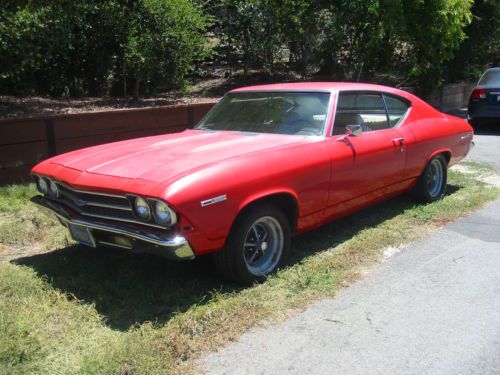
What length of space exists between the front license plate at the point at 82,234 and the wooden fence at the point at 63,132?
3.26 m

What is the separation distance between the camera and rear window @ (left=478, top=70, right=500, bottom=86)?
1245 centimetres

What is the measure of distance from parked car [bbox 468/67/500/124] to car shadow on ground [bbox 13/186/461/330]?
849 cm

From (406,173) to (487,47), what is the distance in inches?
558

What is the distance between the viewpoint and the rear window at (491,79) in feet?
40.9

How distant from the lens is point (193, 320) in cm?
348

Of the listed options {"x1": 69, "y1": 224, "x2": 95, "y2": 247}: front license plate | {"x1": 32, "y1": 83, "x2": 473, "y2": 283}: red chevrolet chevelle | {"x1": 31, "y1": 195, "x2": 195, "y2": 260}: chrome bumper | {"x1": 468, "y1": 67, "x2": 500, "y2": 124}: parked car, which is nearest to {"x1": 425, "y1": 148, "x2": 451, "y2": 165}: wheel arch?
{"x1": 32, "y1": 83, "x2": 473, "y2": 283}: red chevrolet chevelle

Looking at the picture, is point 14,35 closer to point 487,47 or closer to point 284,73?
point 284,73

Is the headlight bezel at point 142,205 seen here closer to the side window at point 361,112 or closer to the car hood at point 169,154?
the car hood at point 169,154

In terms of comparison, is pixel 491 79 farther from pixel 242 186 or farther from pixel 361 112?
pixel 242 186

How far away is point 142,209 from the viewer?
357 cm

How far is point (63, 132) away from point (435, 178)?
483 centimetres

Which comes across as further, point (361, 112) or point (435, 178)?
point (435, 178)

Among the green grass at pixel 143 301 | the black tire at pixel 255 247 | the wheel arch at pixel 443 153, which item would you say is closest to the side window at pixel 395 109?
the wheel arch at pixel 443 153

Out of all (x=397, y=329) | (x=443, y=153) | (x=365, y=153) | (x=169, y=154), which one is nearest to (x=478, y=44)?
(x=443, y=153)
